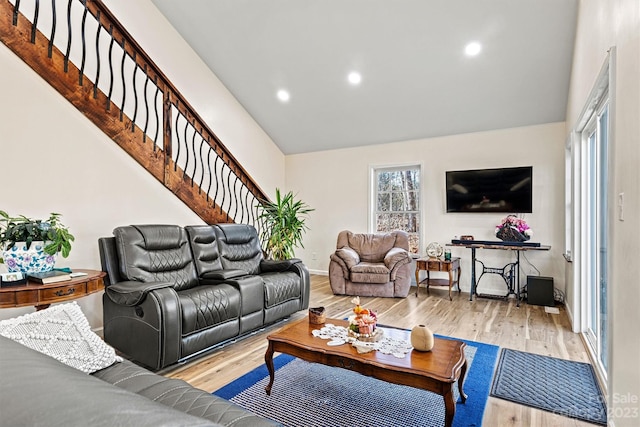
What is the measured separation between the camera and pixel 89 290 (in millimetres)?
2568

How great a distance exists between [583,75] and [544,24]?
1013 mm

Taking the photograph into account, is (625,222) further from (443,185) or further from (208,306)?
(443,185)

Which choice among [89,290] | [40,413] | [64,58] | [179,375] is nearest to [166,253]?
[89,290]

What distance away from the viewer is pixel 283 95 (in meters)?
5.88

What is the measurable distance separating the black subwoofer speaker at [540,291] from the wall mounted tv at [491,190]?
3.20 feet

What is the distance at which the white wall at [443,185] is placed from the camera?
491cm

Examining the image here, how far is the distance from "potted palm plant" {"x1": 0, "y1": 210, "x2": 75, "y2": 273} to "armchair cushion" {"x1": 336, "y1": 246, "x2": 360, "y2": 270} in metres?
3.52

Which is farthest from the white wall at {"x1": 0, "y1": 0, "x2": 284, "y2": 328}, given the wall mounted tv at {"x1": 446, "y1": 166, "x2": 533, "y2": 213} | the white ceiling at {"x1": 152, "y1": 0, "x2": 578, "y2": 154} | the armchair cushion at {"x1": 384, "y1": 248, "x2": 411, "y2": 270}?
the wall mounted tv at {"x1": 446, "y1": 166, "x2": 533, "y2": 213}

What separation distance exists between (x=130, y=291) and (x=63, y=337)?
3.73 ft

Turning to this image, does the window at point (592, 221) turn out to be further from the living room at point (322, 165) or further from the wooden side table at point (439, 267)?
the wooden side table at point (439, 267)

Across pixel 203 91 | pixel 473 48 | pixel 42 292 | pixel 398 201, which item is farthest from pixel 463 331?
pixel 203 91

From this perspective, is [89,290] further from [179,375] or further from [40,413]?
[40,413]

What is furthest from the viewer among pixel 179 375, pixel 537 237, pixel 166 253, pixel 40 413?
pixel 537 237

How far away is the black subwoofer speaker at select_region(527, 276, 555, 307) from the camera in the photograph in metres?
4.53
